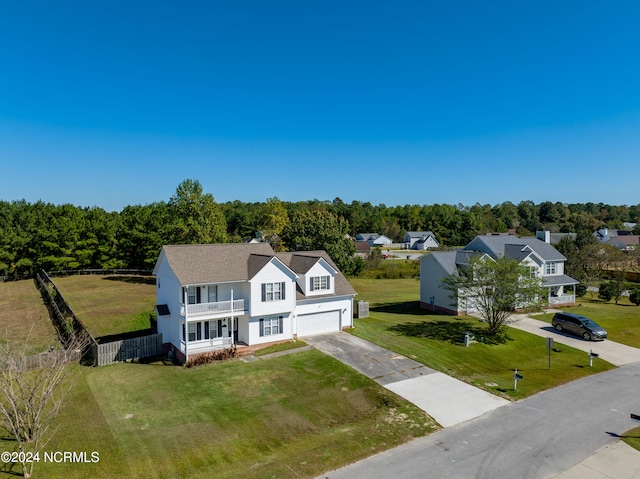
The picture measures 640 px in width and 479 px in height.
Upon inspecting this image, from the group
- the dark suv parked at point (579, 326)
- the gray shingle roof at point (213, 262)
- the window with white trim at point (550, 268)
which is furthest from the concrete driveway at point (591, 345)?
the gray shingle roof at point (213, 262)

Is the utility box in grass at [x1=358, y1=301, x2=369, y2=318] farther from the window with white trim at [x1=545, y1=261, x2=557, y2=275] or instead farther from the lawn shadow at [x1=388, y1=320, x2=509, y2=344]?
the window with white trim at [x1=545, y1=261, x2=557, y2=275]

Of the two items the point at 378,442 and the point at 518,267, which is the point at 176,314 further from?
the point at 518,267

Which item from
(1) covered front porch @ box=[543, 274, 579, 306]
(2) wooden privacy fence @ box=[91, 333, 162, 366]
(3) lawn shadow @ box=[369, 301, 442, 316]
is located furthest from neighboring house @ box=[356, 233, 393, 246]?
(2) wooden privacy fence @ box=[91, 333, 162, 366]

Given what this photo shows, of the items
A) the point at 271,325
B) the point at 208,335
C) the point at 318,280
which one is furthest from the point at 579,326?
the point at 208,335

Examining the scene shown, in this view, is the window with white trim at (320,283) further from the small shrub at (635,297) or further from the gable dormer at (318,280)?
the small shrub at (635,297)

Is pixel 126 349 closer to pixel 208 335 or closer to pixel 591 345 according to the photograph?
pixel 208 335
